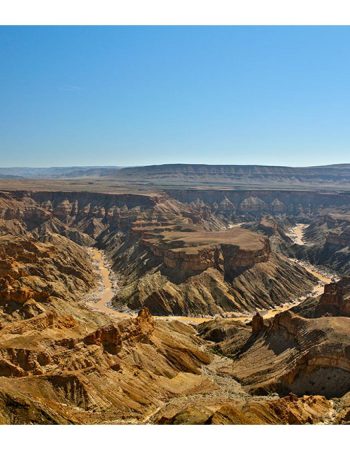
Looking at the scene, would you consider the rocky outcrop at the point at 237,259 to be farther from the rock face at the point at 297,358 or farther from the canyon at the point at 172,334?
the rock face at the point at 297,358

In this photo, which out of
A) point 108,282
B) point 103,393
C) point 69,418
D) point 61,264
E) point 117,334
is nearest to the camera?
point 69,418

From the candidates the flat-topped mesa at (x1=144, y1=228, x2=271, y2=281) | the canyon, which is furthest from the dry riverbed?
the flat-topped mesa at (x1=144, y1=228, x2=271, y2=281)

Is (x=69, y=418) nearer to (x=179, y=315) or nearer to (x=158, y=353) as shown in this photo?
(x=158, y=353)

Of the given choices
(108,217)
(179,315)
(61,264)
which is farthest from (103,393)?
(108,217)

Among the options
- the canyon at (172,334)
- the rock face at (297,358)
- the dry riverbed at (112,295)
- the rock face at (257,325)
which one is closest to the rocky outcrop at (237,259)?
the canyon at (172,334)

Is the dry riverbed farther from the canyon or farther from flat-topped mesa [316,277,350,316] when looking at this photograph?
flat-topped mesa [316,277,350,316]
